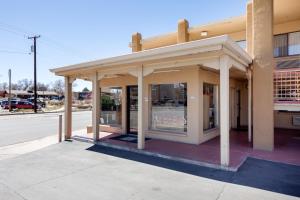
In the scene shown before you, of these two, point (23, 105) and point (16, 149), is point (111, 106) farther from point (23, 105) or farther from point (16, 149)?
point (23, 105)

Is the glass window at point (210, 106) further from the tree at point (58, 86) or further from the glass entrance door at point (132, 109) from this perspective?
the tree at point (58, 86)

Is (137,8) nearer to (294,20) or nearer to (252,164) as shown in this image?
(294,20)

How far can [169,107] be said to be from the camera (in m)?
9.52

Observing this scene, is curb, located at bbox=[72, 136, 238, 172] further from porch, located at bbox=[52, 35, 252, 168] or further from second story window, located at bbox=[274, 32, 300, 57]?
second story window, located at bbox=[274, 32, 300, 57]

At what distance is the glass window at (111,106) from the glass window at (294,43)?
8.87 metres

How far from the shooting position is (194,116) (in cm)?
852

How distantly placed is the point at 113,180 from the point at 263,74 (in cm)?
622

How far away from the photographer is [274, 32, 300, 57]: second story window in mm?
10266

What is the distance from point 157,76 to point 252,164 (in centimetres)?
530

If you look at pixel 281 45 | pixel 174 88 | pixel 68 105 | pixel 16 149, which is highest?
pixel 281 45

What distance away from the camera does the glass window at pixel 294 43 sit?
1023cm

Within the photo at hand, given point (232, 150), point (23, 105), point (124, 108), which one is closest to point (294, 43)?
point (232, 150)

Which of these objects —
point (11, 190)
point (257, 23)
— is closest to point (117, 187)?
point (11, 190)

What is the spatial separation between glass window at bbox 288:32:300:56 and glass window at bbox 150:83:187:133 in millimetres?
6005
